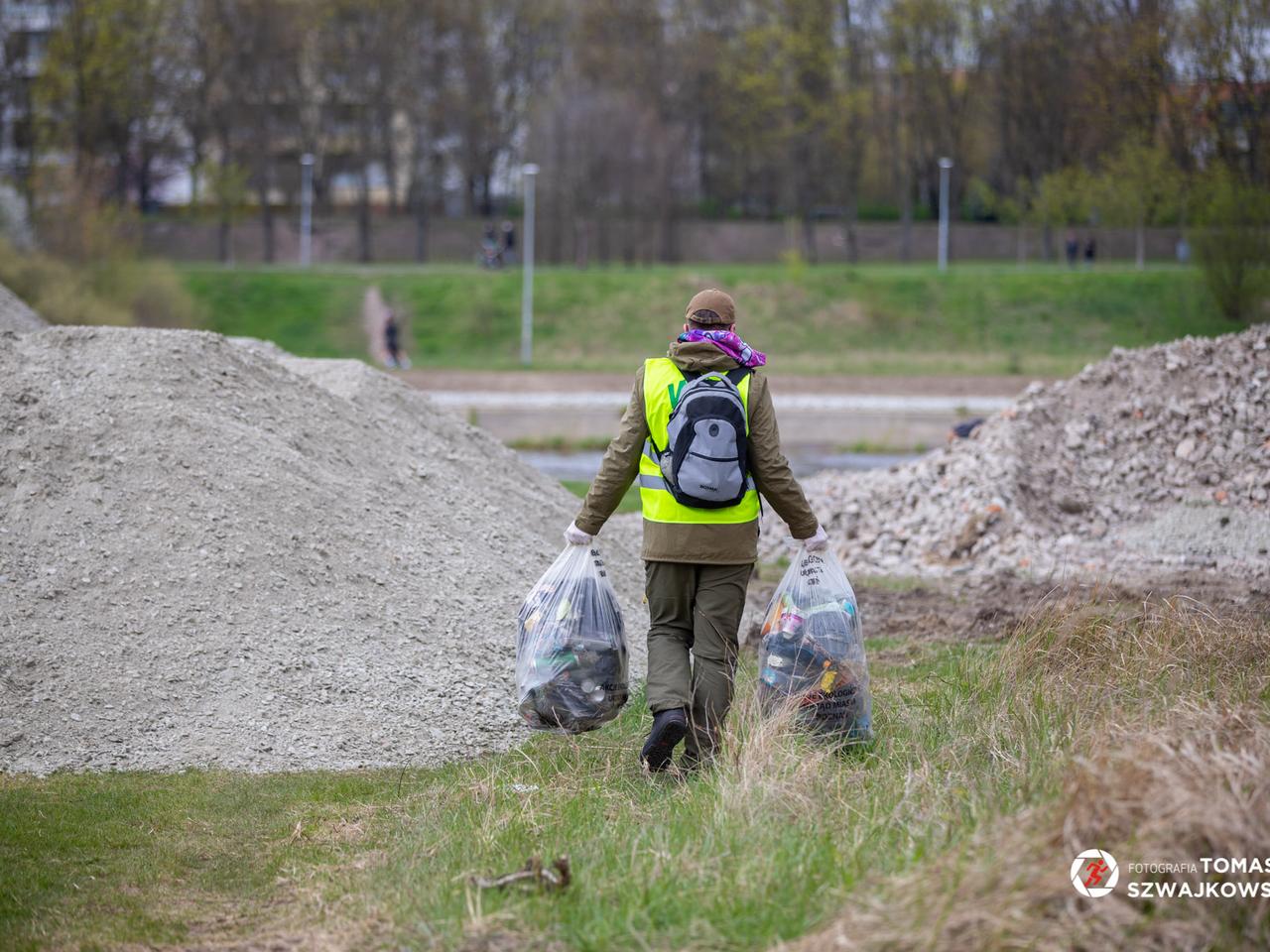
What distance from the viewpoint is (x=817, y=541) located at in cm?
558

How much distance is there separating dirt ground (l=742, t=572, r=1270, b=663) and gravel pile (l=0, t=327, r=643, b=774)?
5.56 ft

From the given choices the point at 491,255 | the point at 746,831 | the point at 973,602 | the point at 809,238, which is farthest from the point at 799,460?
the point at 809,238

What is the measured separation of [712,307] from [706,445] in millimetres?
568

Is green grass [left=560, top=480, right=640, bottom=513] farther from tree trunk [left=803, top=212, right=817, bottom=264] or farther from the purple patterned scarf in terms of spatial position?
tree trunk [left=803, top=212, right=817, bottom=264]

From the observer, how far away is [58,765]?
5844 millimetres

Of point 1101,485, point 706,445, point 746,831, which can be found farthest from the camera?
point 1101,485

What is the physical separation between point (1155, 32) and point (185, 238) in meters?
39.5

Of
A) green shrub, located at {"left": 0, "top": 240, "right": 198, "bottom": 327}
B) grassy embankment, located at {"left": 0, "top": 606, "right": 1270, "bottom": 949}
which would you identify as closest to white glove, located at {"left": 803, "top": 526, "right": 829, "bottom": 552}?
grassy embankment, located at {"left": 0, "top": 606, "right": 1270, "bottom": 949}

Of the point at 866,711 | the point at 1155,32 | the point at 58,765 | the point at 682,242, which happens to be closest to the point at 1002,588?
the point at 866,711

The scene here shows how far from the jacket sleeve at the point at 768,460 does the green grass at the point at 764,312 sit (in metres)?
31.5

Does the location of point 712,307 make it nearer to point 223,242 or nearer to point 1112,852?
point 1112,852

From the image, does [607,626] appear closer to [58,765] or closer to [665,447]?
[665,447]

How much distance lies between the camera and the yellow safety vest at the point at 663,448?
527cm

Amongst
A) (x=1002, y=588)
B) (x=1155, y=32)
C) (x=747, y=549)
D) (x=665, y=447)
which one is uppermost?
(x=1155, y=32)
